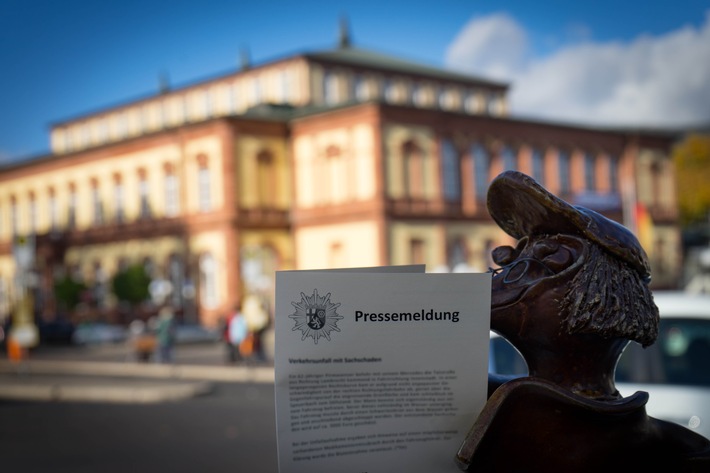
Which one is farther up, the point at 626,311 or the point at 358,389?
the point at 626,311

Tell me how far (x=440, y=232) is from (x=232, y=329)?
23.7 meters

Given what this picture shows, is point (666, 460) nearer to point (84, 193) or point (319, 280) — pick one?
point (319, 280)

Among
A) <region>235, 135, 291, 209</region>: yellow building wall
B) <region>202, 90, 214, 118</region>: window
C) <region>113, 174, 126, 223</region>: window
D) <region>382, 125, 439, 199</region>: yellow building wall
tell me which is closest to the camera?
<region>382, 125, 439, 199</region>: yellow building wall

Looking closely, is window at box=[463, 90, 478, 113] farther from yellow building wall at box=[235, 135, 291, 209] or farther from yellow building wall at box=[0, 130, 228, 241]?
yellow building wall at box=[0, 130, 228, 241]

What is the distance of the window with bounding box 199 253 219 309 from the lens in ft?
150

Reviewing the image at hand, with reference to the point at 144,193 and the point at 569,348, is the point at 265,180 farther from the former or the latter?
the point at 569,348

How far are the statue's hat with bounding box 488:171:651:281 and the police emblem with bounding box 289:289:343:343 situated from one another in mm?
444

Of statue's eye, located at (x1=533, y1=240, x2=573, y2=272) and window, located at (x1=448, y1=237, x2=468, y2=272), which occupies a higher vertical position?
window, located at (x1=448, y1=237, x2=468, y2=272)

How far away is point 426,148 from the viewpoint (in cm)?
4597

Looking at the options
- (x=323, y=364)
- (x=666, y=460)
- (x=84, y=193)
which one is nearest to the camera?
(x=323, y=364)

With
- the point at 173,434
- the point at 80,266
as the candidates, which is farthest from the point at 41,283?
the point at 173,434

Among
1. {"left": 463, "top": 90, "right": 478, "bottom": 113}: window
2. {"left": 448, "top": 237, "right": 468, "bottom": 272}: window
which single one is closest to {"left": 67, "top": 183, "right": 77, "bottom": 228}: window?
{"left": 448, "top": 237, "right": 468, "bottom": 272}: window

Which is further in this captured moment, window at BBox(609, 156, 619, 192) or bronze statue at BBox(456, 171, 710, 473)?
window at BBox(609, 156, 619, 192)

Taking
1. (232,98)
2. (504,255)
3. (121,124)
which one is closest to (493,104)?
(232,98)
